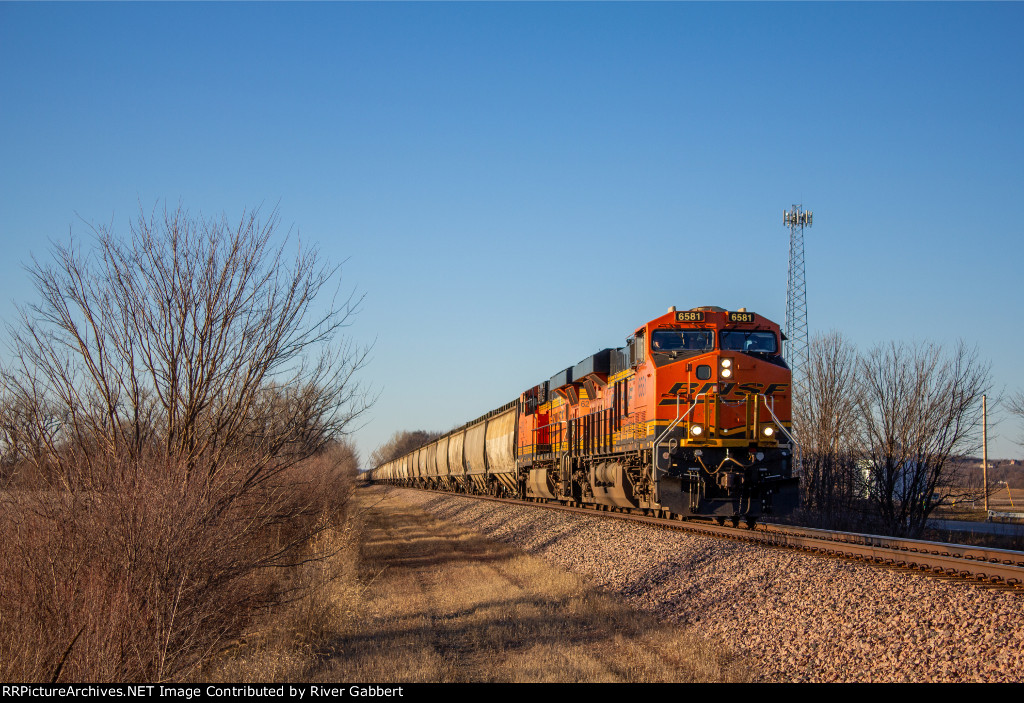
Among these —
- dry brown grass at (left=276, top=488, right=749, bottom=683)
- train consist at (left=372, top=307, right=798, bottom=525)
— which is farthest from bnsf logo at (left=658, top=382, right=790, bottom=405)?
dry brown grass at (left=276, top=488, right=749, bottom=683)

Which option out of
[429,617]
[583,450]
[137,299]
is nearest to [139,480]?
[137,299]

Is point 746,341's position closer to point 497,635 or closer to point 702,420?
point 702,420

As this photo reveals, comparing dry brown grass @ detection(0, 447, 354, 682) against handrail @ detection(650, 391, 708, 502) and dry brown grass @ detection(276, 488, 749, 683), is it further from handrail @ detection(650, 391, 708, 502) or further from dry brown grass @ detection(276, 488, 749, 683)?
handrail @ detection(650, 391, 708, 502)

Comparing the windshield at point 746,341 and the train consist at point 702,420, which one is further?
the windshield at point 746,341

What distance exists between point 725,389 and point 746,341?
1332 millimetres

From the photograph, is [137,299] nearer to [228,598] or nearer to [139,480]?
[139,480]

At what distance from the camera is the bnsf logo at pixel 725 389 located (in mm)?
14578

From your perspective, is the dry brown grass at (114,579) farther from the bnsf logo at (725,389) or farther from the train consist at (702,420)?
the bnsf logo at (725,389)

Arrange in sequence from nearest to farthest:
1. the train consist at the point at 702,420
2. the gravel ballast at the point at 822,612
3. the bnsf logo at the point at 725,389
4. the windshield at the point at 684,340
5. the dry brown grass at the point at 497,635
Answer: the gravel ballast at the point at 822,612 < the dry brown grass at the point at 497,635 < the train consist at the point at 702,420 < the bnsf logo at the point at 725,389 < the windshield at the point at 684,340

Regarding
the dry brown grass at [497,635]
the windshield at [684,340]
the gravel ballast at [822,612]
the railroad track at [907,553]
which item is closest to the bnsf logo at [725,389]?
the windshield at [684,340]

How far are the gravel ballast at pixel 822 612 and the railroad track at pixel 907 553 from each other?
53 cm

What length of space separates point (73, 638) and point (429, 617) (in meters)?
5.10

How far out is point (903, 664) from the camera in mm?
6609


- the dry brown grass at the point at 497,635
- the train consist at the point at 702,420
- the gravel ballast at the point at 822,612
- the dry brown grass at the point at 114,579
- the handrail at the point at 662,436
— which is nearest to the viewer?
the gravel ballast at the point at 822,612
